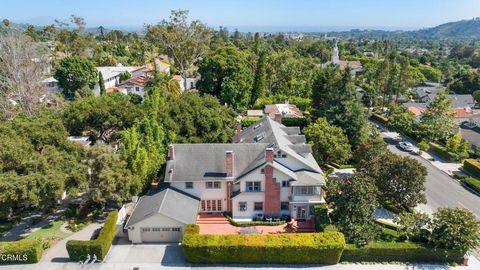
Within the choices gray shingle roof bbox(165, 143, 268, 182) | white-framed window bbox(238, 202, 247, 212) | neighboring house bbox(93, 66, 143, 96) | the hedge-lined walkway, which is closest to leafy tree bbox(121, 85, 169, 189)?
gray shingle roof bbox(165, 143, 268, 182)

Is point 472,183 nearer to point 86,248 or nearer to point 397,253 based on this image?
point 397,253

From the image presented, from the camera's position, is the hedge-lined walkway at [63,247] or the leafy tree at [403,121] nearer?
the hedge-lined walkway at [63,247]

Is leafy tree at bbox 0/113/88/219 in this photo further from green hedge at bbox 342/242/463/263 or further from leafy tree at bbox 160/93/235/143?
green hedge at bbox 342/242/463/263

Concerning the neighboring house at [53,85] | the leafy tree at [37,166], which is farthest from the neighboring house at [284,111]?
the neighboring house at [53,85]

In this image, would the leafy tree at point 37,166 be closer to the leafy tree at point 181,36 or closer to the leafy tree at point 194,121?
the leafy tree at point 194,121

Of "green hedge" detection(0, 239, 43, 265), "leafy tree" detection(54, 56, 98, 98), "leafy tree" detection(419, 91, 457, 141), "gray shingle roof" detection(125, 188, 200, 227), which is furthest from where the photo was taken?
"leafy tree" detection(54, 56, 98, 98)

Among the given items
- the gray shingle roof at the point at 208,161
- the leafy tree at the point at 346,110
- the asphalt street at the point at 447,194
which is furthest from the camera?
the leafy tree at the point at 346,110

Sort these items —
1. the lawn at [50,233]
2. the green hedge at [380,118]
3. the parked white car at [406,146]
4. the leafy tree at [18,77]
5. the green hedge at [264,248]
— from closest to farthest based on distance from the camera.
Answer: the green hedge at [264,248], the lawn at [50,233], the parked white car at [406,146], the leafy tree at [18,77], the green hedge at [380,118]
